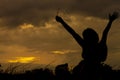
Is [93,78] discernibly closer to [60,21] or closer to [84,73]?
[84,73]

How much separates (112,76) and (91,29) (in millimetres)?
2142

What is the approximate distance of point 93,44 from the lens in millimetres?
31859

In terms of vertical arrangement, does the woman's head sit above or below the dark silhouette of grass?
above

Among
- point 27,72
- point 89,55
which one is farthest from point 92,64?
point 27,72

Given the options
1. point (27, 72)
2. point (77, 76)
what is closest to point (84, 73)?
point (77, 76)

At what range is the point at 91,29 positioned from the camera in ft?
105

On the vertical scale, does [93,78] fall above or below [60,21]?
below

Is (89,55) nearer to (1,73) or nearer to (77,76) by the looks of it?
→ (77,76)

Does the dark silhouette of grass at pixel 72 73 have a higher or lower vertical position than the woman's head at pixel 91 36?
lower

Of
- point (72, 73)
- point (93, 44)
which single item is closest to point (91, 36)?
point (93, 44)

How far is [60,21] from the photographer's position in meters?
32.2

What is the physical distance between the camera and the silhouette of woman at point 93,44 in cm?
3167

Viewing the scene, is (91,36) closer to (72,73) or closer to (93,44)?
(93,44)

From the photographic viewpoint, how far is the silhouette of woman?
31.7 m
